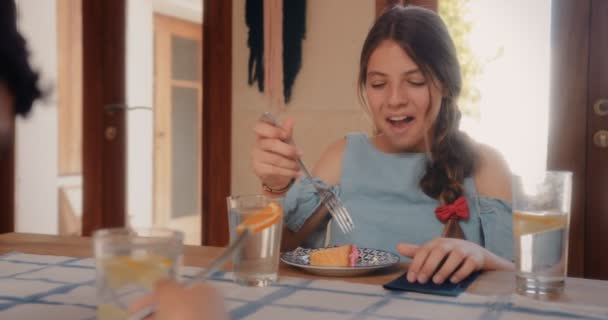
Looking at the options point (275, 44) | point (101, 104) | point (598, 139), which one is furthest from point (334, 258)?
point (101, 104)

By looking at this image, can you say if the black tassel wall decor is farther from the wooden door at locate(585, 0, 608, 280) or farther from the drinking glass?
the drinking glass

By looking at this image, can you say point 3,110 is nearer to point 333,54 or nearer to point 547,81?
point 333,54

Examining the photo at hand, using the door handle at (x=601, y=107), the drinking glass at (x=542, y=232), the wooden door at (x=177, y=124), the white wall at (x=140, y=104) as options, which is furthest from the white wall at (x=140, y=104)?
the drinking glass at (x=542, y=232)

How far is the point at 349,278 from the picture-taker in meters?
0.96

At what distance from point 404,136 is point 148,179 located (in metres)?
4.02

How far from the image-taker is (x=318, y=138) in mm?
2836

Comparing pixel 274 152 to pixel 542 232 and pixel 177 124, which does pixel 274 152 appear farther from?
pixel 177 124

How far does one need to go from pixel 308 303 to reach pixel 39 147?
3570mm

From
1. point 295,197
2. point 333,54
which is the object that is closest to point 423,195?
point 295,197

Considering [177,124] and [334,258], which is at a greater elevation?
[177,124]

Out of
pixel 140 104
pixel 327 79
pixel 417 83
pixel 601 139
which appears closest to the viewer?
pixel 417 83

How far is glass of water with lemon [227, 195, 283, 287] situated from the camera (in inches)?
35.8

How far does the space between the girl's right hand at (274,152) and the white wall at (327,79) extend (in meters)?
1.54

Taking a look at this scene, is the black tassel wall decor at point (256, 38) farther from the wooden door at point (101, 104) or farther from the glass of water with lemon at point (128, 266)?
the glass of water with lemon at point (128, 266)
